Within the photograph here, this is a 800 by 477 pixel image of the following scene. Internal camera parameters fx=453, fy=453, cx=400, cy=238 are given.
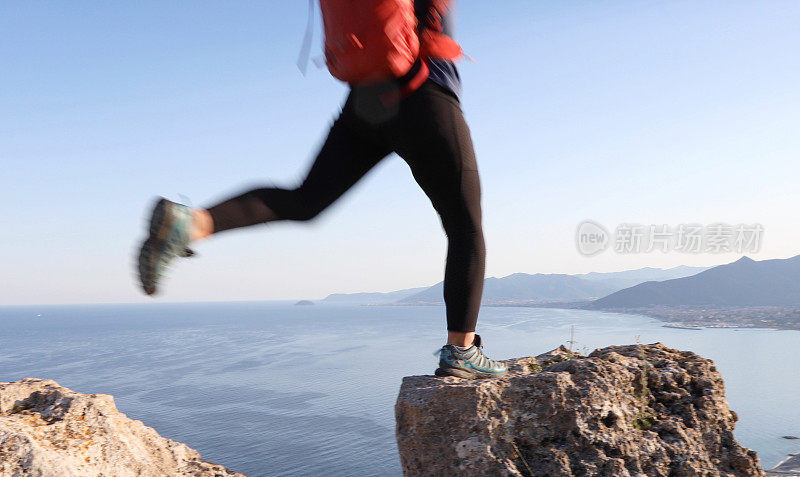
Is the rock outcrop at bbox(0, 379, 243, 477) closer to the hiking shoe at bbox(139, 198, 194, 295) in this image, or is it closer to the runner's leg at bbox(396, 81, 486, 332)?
the hiking shoe at bbox(139, 198, 194, 295)

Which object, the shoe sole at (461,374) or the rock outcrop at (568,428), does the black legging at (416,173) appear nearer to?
the shoe sole at (461,374)

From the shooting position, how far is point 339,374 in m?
56.1

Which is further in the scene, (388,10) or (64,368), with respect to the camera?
(64,368)

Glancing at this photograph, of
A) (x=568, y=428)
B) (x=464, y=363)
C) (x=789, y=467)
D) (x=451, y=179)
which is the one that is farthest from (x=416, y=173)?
(x=789, y=467)

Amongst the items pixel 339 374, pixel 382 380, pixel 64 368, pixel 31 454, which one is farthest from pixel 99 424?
pixel 64 368

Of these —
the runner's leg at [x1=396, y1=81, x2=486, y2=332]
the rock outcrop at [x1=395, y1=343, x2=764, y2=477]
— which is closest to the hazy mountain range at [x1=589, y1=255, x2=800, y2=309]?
the rock outcrop at [x1=395, y1=343, x2=764, y2=477]

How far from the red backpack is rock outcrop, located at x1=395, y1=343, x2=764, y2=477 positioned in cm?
115

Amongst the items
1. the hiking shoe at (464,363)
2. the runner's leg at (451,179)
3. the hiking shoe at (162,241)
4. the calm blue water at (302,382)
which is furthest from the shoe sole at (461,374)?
the calm blue water at (302,382)

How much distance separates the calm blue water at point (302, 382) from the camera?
35.2 metres

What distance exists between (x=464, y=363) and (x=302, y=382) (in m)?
53.9

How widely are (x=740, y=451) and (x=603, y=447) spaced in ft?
1.98

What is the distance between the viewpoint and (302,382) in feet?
171

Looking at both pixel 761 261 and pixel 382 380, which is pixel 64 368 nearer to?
pixel 382 380

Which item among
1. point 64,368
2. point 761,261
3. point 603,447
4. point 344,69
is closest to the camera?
point 344,69
